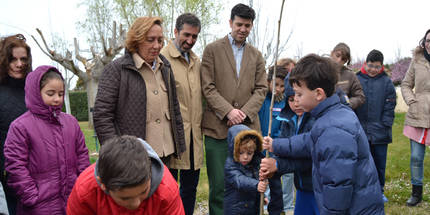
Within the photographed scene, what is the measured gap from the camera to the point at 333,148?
6.45ft

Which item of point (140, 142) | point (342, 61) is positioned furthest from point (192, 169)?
point (342, 61)

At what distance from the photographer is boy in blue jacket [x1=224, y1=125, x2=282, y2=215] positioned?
121 inches

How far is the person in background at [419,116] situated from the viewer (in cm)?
439

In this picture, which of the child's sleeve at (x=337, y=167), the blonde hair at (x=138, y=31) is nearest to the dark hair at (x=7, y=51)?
the blonde hair at (x=138, y=31)

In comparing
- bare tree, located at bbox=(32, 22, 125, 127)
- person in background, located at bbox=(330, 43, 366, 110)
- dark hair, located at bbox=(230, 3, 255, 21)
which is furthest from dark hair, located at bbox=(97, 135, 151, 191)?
bare tree, located at bbox=(32, 22, 125, 127)

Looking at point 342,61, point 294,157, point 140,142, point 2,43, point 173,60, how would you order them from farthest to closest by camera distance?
point 342,61
point 173,60
point 2,43
point 294,157
point 140,142

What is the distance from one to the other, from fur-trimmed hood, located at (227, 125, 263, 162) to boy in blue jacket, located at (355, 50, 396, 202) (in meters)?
2.20

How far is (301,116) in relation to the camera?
2.77 meters

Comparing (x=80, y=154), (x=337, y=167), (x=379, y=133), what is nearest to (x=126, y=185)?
(x=337, y=167)

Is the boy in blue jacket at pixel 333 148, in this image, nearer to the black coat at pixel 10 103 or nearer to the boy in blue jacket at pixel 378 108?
the black coat at pixel 10 103

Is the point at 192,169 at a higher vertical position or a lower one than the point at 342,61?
lower

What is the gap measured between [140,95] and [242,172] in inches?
45.4

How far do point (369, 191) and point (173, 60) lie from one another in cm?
210

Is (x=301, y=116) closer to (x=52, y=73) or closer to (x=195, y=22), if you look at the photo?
(x=195, y=22)
